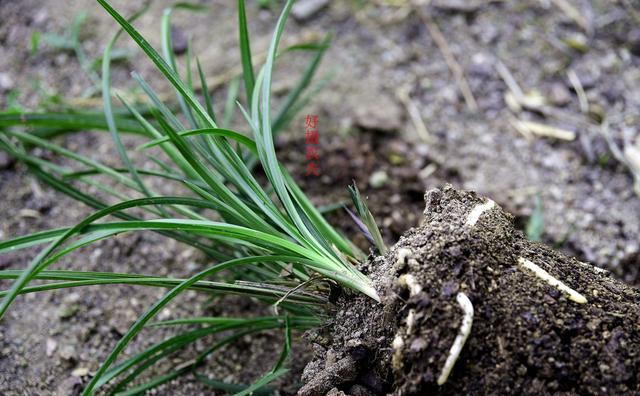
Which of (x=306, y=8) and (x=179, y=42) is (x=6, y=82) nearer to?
(x=179, y=42)

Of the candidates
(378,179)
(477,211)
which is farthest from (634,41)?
(477,211)

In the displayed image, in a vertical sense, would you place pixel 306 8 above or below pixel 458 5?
above

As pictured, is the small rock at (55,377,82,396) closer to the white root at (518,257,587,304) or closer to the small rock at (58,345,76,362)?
the small rock at (58,345,76,362)

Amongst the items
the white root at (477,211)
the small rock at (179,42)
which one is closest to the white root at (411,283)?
the white root at (477,211)

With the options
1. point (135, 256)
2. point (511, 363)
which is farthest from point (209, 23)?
point (511, 363)

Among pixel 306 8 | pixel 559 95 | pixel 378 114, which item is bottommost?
pixel 559 95

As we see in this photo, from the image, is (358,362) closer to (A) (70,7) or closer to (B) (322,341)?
(B) (322,341)

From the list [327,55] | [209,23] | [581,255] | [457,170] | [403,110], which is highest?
[209,23]
